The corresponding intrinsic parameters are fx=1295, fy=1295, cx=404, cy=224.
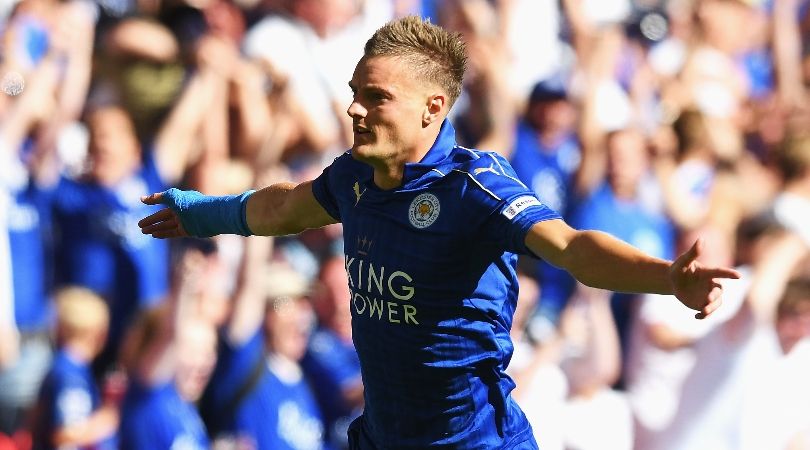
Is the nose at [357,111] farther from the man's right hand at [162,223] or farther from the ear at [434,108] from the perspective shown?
the man's right hand at [162,223]

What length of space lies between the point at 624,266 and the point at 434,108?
89cm

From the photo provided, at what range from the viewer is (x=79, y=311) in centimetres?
662

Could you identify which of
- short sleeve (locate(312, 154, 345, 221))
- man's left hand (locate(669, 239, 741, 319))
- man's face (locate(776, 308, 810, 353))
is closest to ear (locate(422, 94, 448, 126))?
short sleeve (locate(312, 154, 345, 221))

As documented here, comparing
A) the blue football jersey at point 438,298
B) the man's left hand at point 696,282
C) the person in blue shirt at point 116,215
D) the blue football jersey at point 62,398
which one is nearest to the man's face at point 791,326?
the person in blue shirt at point 116,215

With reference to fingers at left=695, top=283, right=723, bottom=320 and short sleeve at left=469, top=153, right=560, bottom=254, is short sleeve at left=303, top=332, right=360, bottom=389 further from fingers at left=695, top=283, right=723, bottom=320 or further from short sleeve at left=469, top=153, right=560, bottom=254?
fingers at left=695, top=283, right=723, bottom=320

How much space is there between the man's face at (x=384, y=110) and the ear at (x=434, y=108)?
0.05 meters

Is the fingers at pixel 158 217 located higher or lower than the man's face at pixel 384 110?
lower

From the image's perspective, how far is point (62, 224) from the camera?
21.7 ft

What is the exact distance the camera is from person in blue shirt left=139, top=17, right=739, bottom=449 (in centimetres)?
378

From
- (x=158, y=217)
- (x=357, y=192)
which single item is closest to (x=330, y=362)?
(x=158, y=217)

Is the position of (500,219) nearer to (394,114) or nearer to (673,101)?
(394,114)

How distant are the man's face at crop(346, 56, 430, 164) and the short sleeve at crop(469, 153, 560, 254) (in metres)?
0.26

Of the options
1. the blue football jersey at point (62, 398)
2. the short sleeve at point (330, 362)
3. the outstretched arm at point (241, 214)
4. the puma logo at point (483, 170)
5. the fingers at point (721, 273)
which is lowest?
the blue football jersey at point (62, 398)

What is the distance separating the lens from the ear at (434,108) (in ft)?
12.9
